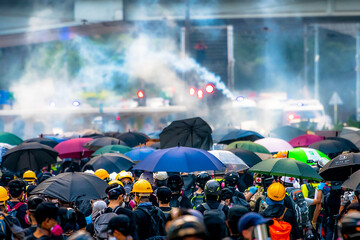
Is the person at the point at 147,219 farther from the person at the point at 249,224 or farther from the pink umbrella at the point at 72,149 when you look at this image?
the pink umbrella at the point at 72,149

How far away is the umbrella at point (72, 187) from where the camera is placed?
6712 mm

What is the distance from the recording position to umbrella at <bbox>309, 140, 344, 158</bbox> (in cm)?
1262

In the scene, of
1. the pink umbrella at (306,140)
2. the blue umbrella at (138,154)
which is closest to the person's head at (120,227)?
the blue umbrella at (138,154)

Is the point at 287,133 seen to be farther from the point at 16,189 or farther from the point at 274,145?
the point at 16,189

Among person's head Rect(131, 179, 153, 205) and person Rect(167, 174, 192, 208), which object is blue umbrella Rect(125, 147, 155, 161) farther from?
person's head Rect(131, 179, 153, 205)

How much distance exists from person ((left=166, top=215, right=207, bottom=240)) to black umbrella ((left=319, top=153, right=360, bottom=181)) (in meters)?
4.80

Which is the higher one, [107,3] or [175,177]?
[107,3]

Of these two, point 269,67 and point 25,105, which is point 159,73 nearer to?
point 25,105

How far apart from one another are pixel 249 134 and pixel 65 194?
27.1 ft

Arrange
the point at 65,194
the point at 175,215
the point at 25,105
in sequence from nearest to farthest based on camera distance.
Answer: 1. the point at 175,215
2. the point at 65,194
3. the point at 25,105

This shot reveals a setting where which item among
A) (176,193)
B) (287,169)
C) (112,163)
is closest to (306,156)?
(287,169)

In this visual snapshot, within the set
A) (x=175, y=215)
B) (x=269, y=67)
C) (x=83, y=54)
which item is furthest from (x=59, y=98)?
(x=175, y=215)

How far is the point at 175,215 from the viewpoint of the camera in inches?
190

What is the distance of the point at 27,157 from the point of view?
38.2ft
